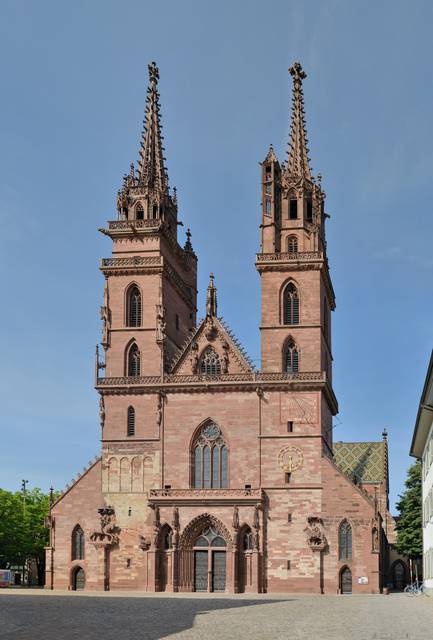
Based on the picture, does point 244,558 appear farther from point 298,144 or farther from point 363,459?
point 363,459

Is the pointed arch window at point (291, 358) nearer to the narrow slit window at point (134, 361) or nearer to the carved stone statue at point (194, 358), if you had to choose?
the carved stone statue at point (194, 358)

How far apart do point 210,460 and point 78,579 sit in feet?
39.8

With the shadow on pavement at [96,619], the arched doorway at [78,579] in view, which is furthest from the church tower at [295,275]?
the shadow on pavement at [96,619]

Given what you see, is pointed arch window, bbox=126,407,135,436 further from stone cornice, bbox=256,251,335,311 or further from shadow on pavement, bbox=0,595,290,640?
shadow on pavement, bbox=0,595,290,640

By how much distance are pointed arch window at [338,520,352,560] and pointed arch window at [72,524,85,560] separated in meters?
17.5

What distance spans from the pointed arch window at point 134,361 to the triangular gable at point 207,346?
257 cm

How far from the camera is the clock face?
7112cm

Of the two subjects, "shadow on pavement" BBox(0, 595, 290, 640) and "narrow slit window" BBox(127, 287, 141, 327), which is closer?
"shadow on pavement" BBox(0, 595, 290, 640)

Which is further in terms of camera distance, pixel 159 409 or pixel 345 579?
pixel 159 409

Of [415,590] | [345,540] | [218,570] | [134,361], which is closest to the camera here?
[345,540]

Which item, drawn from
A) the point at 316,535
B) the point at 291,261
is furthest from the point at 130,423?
the point at 291,261

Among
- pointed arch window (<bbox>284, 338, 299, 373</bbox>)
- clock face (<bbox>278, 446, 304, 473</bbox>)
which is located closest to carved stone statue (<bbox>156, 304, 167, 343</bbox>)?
pointed arch window (<bbox>284, 338, 299, 373</bbox>)

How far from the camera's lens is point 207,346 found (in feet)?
246

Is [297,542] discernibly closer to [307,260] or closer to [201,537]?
[201,537]
